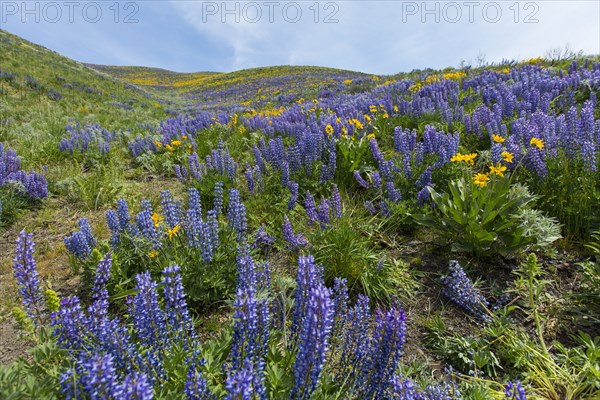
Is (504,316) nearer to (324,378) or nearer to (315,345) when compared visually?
(324,378)

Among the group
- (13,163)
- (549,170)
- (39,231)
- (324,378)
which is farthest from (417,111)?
(13,163)

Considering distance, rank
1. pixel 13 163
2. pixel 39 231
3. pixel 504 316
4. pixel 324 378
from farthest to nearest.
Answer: pixel 13 163, pixel 39 231, pixel 504 316, pixel 324 378

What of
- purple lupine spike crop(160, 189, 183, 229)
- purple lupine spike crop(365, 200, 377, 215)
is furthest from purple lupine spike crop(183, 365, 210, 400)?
purple lupine spike crop(365, 200, 377, 215)

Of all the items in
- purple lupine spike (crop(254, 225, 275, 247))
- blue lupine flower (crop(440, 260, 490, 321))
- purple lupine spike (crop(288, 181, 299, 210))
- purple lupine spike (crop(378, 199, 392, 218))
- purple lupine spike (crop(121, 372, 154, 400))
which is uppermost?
purple lupine spike (crop(288, 181, 299, 210))

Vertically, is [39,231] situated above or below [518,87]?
below

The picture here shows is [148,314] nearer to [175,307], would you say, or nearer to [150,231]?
[175,307]

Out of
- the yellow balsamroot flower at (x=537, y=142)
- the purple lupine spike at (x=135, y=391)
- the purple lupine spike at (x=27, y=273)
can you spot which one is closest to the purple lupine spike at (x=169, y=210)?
the purple lupine spike at (x=27, y=273)

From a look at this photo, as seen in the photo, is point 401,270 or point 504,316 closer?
point 504,316

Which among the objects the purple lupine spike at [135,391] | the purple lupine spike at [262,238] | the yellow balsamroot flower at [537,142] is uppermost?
the yellow balsamroot flower at [537,142]

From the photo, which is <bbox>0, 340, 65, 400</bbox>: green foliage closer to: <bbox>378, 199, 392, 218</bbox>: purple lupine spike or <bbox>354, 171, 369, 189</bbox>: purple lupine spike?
<bbox>378, 199, 392, 218</bbox>: purple lupine spike

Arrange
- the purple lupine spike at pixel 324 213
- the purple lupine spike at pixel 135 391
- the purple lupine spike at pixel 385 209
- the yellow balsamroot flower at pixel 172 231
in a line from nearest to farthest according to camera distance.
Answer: the purple lupine spike at pixel 135 391
the yellow balsamroot flower at pixel 172 231
the purple lupine spike at pixel 324 213
the purple lupine spike at pixel 385 209

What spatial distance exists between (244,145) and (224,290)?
4.85 meters

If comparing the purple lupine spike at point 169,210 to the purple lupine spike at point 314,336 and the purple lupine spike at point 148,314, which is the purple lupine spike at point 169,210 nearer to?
the purple lupine spike at point 148,314

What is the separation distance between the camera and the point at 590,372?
2.20 meters
